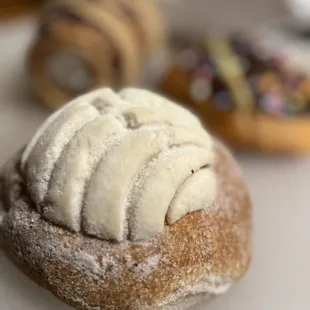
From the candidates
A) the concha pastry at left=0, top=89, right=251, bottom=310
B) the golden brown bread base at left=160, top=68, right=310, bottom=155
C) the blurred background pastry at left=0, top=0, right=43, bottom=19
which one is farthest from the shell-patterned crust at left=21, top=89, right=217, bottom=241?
the blurred background pastry at left=0, top=0, right=43, bottom=19

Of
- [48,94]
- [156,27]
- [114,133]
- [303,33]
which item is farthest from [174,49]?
[114,133]

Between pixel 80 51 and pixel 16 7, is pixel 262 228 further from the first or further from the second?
pixel 16 7

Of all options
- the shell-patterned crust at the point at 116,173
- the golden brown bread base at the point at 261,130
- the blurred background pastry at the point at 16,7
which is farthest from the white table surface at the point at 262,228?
the blurred background pastry at the point at 16,7

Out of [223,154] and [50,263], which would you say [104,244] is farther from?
[223,154]

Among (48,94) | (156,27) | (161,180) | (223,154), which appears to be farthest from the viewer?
(156,27)

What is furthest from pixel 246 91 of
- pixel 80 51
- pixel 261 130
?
pixel 80 51

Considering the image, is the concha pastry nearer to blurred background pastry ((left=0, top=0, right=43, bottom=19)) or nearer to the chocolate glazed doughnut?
the chocolate glazed doughnut
